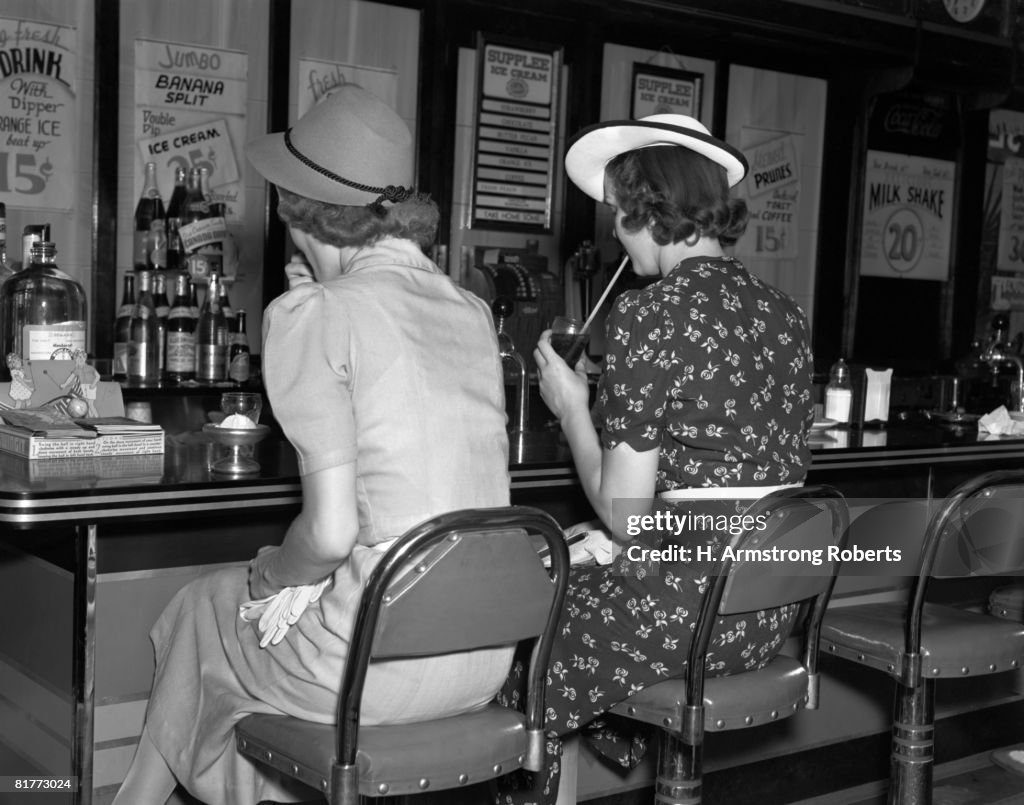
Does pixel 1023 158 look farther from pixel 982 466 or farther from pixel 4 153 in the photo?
pixel 4 153

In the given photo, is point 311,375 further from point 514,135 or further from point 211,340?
point 514,135

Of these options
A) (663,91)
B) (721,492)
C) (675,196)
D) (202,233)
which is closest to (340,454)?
(721,492)

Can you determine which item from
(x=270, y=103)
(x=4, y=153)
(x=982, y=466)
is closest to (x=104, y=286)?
(x=4, y=153)

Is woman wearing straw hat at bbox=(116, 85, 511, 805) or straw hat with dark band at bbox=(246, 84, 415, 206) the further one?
straw hat with dark band at bbox=(246, 84, 415, 206)

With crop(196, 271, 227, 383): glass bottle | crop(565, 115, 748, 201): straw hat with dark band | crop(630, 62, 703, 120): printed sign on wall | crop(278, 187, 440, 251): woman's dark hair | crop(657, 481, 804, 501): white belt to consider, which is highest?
crop(630, 62, 703, 120): printed sign on wall

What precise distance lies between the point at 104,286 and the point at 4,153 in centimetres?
51

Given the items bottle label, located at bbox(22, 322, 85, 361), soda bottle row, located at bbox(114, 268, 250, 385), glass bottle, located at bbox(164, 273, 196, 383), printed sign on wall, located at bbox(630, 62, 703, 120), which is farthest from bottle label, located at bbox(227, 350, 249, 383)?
printed sign on wall, located at bbox(630, 62, 703, 120)

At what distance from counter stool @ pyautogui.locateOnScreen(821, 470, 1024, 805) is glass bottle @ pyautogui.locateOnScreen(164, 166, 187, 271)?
2399 mm

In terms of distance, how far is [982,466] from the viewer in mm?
3709

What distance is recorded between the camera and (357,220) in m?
1.94

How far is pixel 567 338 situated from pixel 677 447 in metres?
0.44

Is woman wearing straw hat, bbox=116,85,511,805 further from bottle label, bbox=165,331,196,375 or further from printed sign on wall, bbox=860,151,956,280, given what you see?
printed sign on wall, bbox=860,151,956,280

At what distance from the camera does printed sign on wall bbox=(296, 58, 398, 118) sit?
14.6ft

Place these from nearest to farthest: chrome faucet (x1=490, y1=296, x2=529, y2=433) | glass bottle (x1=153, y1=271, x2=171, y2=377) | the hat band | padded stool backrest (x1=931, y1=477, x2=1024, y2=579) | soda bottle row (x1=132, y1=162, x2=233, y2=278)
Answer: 1. the hat band
2. padded stool backrest (x1=931, y1=477, x2=1024, y2=579)
3. chrome faucet (x1=490, y1=296, x2=529, y2=433)
4. glass bottle (x1=153, y1=271, x2=171, y2=377)
5. soda bottle row (x1=132, y1=162, x2=233, y2=278)
